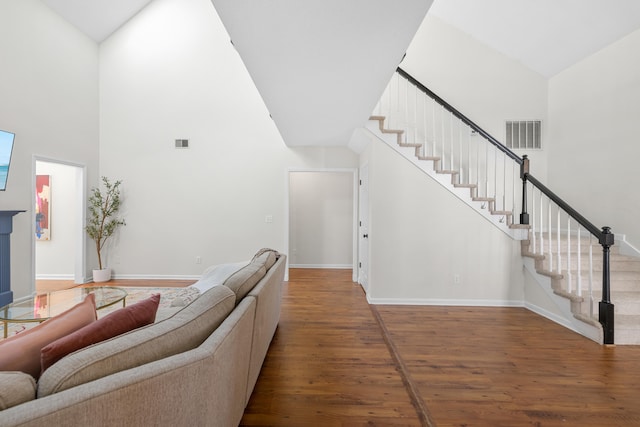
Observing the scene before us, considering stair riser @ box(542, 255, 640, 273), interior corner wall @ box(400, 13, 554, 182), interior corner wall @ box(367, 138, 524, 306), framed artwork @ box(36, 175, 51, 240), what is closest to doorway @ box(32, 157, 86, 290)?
framed artwork @ box(36, 175, 51, 240)

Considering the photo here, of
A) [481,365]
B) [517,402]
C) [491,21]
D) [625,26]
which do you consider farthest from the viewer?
[491,21]

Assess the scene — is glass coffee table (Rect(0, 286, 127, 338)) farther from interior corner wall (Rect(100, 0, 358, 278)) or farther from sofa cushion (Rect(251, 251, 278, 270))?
interior corner wall (Rect(100, 0, 358, 278))

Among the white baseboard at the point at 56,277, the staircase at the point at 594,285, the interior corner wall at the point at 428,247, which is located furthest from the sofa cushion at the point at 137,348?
the white baseboard at the point at 56,277

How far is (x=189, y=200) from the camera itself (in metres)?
5.50

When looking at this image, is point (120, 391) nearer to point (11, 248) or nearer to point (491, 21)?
point (11, 248)

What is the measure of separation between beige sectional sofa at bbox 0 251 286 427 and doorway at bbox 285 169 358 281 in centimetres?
527

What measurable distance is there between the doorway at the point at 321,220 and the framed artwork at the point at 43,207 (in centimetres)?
444

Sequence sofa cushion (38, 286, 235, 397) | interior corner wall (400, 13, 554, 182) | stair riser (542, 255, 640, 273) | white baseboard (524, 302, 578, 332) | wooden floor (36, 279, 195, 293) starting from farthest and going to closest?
interior corner wall (400, 13, 554, 182)
wooden floor (36, 279, 195, 293)
stair riser (542, 255, 640, 273)
white baseboard (524, 302, 578, 332)
sofa cushion (38, 286, 235, 397)

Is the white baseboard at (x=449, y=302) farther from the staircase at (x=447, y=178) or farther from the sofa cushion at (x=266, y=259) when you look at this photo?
the sofa cushion at (x=266, y=259)

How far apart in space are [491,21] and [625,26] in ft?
5.37

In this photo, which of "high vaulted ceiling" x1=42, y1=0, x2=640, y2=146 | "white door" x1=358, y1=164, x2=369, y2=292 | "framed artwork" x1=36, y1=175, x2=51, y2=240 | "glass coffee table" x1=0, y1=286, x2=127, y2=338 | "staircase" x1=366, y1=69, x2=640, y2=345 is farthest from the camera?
"framed artwork" x1=36, y1=175, x2=51, y2=240

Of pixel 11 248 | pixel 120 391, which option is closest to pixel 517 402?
pixel 120 391

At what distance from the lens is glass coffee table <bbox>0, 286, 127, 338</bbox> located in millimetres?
2408

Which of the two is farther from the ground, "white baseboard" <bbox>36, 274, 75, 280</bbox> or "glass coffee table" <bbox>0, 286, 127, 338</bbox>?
"glass coffee table" <bbox>0, 286, 127, 338</bbox>
